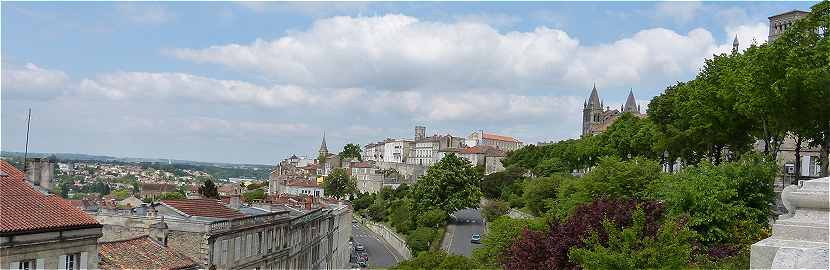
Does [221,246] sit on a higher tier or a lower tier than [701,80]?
lower

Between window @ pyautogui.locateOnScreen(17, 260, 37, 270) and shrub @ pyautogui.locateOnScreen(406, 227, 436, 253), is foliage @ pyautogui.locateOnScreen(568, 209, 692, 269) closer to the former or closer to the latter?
window @ pyautogui.locateOnScreen(17, 260, 37, 270)

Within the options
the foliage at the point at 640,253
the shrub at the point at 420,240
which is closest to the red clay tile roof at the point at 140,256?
the foliage at the point at 640,253

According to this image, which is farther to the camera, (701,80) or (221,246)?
(701,80)

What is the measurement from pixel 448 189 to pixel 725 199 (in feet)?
190

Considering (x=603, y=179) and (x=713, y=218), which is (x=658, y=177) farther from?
(x=713, y=218)

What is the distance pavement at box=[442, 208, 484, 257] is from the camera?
65.6 m

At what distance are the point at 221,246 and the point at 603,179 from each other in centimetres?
1695

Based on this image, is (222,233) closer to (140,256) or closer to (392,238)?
(140,256)

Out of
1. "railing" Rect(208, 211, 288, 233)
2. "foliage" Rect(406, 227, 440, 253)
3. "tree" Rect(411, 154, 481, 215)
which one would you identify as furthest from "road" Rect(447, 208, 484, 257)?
"railing" Rect(208, 211, 288, 233)

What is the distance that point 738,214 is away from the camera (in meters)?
26.0

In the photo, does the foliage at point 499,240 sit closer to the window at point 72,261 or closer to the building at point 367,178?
the window at point 72,261

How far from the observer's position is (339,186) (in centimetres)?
16100

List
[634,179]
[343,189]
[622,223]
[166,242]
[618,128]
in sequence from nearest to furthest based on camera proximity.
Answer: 1. [622,223]
2. [166,242]
3. [634,179]
4. [618,128]
5. [343,189]

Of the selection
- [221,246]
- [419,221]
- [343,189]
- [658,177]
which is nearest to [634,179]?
[658,177]
